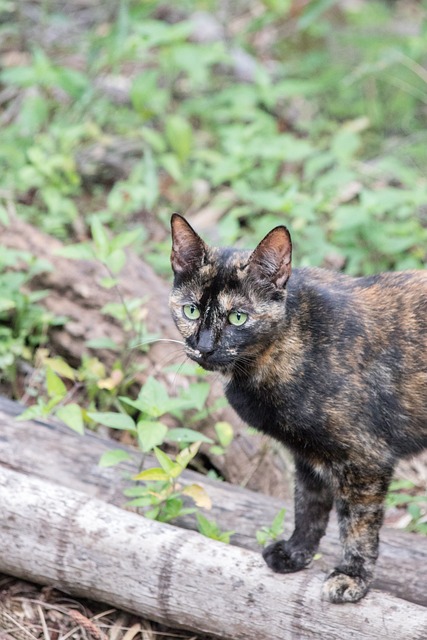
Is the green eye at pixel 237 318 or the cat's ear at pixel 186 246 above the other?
the cat's ear at pixel 186 246

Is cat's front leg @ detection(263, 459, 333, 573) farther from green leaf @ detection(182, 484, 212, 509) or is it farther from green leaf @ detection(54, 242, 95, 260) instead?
green leaf @ detection(54, 242, 95, 260)

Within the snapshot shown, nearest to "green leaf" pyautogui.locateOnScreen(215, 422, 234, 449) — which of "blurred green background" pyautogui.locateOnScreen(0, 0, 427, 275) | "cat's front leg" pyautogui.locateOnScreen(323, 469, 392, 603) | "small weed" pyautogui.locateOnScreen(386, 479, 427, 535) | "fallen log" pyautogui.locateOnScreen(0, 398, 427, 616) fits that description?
"fallen log" pyautogui.locateOnScreen(0, 398, 427, 616)

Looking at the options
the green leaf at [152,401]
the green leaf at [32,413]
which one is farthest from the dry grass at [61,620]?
the green leaf at [152,401]

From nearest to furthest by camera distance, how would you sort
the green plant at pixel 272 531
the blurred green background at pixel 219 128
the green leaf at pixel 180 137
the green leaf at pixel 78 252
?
the green plant at pixel 272 531, the green leaf at pixel 78 252, the blurred green background at pixel 219 128, the green leaf at pixel 180 137

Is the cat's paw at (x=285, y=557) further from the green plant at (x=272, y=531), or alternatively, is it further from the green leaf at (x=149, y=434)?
the green leaf at (x=149, y=434)

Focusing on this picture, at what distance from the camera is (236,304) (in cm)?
333

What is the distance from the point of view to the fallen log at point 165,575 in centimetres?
311

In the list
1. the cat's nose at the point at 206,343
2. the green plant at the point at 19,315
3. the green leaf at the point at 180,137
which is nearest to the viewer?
the cat's nose at the point at 206,343

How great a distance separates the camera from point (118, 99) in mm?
7566

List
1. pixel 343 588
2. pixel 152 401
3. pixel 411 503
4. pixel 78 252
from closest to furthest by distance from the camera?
pixel 343 588 < pixel 152 401 < pixel 411 503 < pixel 78 252

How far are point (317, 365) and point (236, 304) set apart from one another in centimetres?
41

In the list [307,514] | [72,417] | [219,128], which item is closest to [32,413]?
[72,417]

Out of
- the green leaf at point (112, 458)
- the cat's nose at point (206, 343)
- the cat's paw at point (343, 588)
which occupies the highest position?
the cat's nose at point (206, 343)

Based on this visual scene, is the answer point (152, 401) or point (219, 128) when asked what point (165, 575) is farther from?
point (219, 128)
